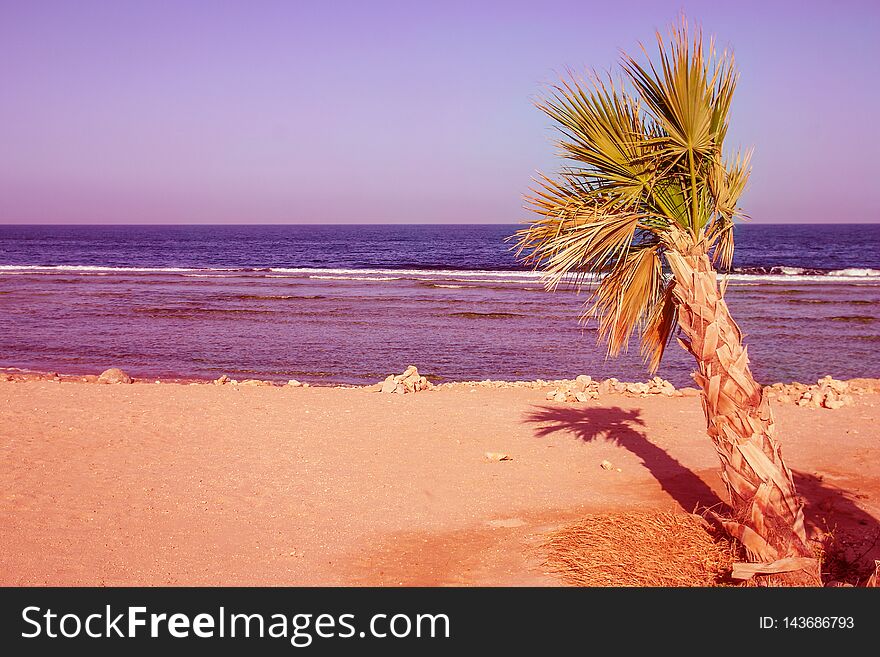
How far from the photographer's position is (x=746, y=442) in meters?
5.34

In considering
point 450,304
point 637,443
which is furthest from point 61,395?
point 450,304

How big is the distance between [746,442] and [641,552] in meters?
1.45

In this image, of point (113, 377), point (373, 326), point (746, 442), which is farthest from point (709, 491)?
point (373, 326)

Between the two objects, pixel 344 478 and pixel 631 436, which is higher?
pixel 631 436

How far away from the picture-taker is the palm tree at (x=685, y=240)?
5.34 metres

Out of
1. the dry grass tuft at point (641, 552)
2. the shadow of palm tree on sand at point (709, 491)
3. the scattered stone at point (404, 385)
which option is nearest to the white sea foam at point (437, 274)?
the scattered stone at point (404, 385)

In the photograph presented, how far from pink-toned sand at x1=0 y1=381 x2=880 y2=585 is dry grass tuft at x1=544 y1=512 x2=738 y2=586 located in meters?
0.28

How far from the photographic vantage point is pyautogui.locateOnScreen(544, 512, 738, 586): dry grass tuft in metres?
5.82

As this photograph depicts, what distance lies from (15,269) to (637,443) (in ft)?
159

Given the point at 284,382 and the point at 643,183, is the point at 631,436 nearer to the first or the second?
the point at 643,183

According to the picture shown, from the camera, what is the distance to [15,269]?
48.5 m

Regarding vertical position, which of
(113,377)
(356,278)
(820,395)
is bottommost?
(113,377)

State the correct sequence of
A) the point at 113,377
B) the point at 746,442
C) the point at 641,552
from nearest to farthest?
the point at 746,442, the point at 641,552, the point at 113,377

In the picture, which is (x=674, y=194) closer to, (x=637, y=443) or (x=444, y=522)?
(x=444, y=522)
